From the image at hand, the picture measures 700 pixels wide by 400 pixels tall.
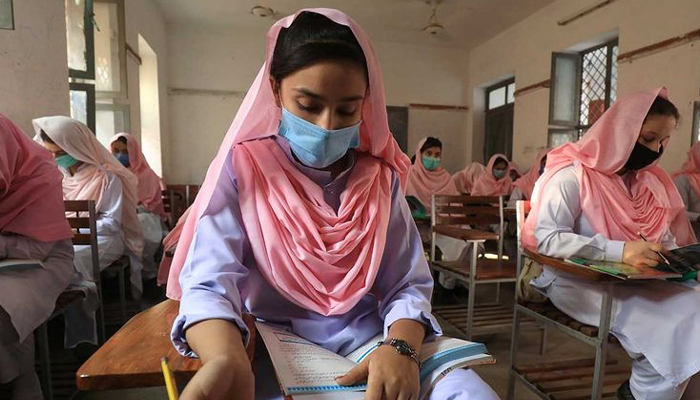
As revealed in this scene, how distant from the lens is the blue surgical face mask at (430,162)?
452 cm

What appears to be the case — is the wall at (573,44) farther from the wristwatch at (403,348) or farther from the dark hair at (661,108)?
the wristwatch at (403,348)

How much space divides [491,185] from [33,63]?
505cm

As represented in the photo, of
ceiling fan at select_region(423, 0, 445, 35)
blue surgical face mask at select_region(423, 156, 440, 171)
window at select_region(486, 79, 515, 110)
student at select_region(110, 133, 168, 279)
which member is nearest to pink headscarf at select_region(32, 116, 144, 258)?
student at select_region(110, 133, 168, 279)

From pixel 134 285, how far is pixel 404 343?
104 inches

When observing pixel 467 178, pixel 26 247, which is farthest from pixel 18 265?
pixel 467 178

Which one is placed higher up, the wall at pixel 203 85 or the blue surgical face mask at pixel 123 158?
the wall at pixel 203 85

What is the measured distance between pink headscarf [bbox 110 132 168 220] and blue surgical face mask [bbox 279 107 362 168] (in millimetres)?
3438

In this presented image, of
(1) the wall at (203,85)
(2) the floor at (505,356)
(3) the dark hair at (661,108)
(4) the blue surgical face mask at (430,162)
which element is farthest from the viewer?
(1) the wall at (203,85)

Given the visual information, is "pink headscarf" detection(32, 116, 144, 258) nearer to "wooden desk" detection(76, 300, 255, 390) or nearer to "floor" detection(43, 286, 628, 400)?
"floor" detection(43, 286, 628, 400)

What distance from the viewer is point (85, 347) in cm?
209

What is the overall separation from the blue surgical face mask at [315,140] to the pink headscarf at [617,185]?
1299 millimetres

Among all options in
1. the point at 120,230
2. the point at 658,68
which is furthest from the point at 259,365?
the point at 658,68

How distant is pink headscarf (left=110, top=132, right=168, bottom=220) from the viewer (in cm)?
396

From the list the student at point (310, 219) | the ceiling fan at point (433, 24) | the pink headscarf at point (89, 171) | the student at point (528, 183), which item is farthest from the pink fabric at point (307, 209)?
the ceiling fan at point (433, 24)
